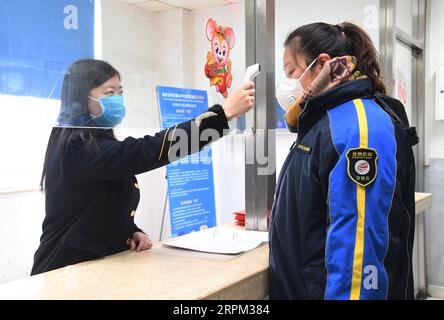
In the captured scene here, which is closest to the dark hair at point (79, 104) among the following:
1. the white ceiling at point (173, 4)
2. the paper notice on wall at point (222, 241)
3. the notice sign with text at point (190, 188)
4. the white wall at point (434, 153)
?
the white ceiling at point (173, 4)

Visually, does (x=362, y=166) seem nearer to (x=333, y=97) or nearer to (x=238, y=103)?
(x=333, y=97)

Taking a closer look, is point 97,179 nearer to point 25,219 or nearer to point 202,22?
point 202,22

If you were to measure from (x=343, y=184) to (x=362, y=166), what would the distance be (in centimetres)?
6

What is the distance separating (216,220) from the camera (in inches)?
166

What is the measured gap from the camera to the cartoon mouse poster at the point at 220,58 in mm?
1851

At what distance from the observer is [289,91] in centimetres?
129

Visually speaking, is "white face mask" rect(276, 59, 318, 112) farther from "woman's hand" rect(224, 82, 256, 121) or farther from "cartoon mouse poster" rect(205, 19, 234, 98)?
"cartoon mouse poster" rect(205, 19, 234, 98)

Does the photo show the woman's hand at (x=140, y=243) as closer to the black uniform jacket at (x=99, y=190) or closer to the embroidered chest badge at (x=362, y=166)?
the black uniform jacket at (x=99, y=190)

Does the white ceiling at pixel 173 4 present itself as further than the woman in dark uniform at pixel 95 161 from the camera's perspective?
Yes

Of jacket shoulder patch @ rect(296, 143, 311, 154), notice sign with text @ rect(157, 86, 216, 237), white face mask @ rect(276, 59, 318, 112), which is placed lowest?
notice sign with text @ rect(157, 86, 216, 237)

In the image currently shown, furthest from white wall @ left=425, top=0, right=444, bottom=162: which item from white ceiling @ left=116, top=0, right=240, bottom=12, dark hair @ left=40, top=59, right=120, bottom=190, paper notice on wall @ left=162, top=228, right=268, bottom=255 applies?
dark hair @ left=40, top=59, right=120, bottom=190

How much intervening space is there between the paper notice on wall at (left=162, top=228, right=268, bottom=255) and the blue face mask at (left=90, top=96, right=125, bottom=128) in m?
0.45

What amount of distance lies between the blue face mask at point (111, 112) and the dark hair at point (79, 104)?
23mm

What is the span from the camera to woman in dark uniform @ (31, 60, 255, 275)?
45.8 inches
